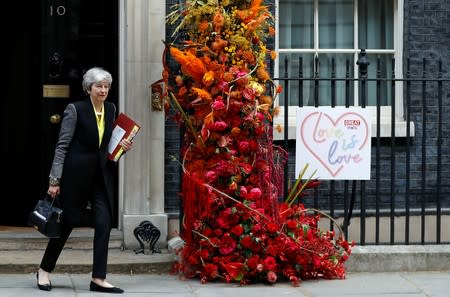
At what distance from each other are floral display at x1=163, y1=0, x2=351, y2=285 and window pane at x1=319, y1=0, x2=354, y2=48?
1620mm

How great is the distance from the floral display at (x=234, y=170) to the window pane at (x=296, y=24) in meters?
1.44

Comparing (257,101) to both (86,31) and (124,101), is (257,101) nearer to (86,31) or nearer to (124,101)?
(124,101)

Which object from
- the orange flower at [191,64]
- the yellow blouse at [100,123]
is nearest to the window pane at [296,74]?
the orange flower at [191,64]

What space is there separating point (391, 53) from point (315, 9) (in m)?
0.83

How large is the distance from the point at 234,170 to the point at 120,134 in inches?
37.2

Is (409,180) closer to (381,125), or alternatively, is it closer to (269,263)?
(381,125)

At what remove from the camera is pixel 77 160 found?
759 cm

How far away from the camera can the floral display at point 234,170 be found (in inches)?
316

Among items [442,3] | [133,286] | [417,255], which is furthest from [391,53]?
[133,286]

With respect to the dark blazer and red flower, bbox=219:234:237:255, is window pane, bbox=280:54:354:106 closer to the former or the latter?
red flower, bbox=219:234:237:255

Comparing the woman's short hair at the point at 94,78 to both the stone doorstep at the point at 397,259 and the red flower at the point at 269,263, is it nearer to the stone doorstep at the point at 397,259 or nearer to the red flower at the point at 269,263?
the red flower at the point at 269,263

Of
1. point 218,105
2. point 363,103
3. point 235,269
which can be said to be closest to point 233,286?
point 235,269

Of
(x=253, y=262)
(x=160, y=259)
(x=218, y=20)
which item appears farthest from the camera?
(x=160, y=259)

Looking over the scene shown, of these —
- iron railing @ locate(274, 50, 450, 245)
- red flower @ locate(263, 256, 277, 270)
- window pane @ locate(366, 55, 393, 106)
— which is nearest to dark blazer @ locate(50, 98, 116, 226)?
red flower @ locate(263, 256, 277, 270)
